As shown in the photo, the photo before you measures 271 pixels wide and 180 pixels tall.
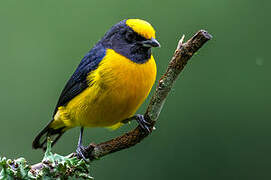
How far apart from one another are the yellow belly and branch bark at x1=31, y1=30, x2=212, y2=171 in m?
0.50

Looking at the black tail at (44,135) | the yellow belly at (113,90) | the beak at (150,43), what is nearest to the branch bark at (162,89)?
the yellow belly at (113,90)

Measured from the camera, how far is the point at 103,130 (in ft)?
20.9

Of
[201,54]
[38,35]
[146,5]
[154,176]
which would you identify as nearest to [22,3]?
[38,35]

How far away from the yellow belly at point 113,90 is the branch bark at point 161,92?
0.50 metres

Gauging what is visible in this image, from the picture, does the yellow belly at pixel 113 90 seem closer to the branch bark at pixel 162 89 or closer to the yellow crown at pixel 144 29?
the yellow crown at pixel 144 29

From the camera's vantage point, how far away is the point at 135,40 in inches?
186

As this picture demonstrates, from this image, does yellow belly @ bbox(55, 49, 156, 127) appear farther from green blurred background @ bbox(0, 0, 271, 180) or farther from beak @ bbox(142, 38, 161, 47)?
green blurred background @ bbox(0, 0, 271, 180)

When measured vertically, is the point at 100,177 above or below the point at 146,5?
below

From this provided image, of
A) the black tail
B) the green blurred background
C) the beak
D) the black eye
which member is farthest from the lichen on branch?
the green blurred background

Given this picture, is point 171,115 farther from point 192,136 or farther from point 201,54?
point 201,54

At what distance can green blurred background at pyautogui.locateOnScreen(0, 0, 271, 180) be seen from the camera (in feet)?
19.8

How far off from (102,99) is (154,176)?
1.93m

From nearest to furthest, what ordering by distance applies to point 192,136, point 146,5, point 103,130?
point 192,136 → point 103,130 → point 146,5

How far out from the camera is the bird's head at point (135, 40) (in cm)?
459
